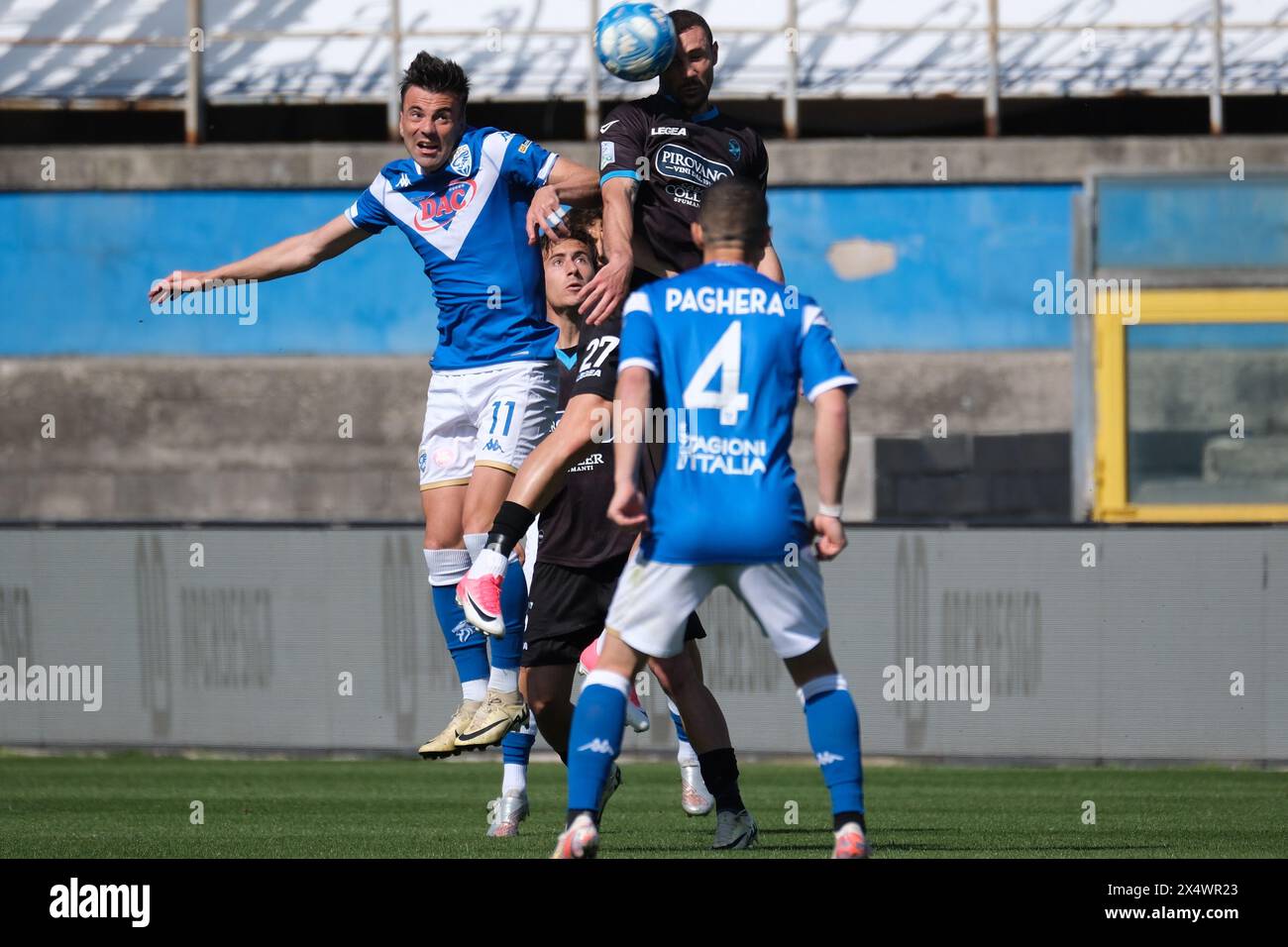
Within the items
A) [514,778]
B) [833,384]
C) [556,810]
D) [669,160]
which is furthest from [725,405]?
[556,810]

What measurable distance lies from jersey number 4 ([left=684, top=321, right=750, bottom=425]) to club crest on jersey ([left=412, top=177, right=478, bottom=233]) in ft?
8.38

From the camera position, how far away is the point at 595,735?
6.39 meters

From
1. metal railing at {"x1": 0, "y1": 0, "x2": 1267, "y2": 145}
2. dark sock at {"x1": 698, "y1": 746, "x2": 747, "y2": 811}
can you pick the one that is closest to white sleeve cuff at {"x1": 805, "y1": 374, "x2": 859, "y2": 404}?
dark sock at {"x1": 698, "y1": 746, "x2": 747, "y2": 811}

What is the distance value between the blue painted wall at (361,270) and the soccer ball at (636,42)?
10170 mm

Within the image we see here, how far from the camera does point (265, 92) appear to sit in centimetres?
1906

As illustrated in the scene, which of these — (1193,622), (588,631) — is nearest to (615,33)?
(588,631)

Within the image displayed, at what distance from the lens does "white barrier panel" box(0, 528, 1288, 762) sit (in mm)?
13828

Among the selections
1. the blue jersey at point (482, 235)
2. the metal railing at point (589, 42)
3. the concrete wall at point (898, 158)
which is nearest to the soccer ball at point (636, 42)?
the blue jersey at point (482, 235)

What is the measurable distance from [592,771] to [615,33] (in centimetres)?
309

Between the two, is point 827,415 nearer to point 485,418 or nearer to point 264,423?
point 485,418

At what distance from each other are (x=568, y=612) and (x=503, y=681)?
588 millimetres

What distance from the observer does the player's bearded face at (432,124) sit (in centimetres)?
833

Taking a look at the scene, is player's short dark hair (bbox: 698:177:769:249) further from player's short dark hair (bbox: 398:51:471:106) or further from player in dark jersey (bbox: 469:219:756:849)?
player's short dark hair (bbox: 398:51:471:106)

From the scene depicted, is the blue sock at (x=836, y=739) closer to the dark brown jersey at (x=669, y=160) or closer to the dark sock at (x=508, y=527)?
the dark sock at (x=508, y=527)
